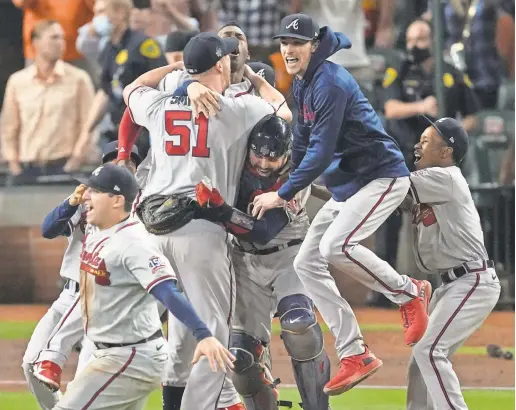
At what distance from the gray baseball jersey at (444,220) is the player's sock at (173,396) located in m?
1.56

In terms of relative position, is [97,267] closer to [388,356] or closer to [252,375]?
[252,375]

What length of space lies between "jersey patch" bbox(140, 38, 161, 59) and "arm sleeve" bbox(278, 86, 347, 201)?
4.90m

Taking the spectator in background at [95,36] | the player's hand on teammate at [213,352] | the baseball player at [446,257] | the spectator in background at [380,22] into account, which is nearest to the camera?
the player's hand on teammate at [213,352]

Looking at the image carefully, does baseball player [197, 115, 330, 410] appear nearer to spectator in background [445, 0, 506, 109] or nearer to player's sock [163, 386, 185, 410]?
player's sock [163, 386, 185, 410]

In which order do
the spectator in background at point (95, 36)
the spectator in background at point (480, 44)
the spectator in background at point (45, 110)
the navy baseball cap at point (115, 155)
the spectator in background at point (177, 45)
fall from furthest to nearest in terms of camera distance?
the spectator in background at point (480, 44) → the spectator in background at point (45, 110) → the spectator in background at point (95, 36) → the spectator in background at point (177, 45) → the navy baseball cap at point (115, 155)

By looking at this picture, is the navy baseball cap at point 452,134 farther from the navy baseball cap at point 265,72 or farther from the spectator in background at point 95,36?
the spectator in background at point 95,36

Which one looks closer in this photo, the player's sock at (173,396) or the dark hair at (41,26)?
the player's sock at (173,396)

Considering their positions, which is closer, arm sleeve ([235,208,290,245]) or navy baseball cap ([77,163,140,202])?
navy baseball cap ([77,163,140,202])

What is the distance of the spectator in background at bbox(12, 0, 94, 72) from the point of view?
12.7 m

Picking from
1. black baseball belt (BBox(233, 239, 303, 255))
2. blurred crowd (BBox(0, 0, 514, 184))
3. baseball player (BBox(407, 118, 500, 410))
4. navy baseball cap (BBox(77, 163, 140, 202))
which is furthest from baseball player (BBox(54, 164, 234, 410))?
blurred crowd (BBox(0, 0, 514, 184))

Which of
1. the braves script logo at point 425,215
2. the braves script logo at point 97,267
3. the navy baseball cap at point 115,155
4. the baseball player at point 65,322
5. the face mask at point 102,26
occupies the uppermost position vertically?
the face mask at point 102,26

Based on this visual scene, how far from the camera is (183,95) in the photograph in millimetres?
6848

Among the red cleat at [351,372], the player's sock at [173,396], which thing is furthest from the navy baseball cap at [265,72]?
the player's sock at [173,396]

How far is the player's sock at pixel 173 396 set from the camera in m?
6.94
